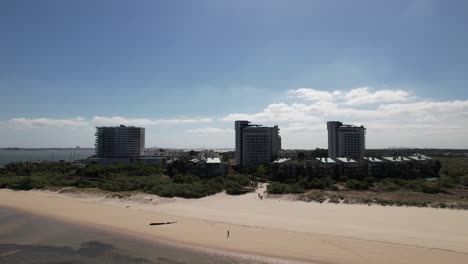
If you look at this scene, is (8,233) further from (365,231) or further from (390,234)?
(390,234)

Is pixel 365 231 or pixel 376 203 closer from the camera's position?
pixel 365 231

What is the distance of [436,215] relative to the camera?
26.2 m

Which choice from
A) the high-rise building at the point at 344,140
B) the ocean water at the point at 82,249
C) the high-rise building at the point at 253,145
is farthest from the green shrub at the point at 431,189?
the high-rise building at the point at 344,140

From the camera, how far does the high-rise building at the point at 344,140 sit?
9706 centimetres

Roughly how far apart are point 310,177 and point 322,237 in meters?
33.7

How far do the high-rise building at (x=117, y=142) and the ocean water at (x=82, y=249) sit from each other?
309 feet

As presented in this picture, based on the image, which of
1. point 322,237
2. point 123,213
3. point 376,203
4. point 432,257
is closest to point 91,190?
point 123,213

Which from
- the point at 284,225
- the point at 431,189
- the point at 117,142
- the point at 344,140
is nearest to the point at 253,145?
the point at 344,140

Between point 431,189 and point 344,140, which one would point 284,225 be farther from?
point 344,140

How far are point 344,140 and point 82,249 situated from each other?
90279mm

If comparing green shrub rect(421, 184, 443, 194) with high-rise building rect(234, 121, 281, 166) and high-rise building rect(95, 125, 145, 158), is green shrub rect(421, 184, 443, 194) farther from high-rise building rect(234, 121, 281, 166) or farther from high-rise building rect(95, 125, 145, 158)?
high-rise building rect(95, 125, 145, 158)

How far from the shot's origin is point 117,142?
383 feet

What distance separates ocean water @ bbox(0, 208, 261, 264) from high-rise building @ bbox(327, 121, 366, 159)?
85785 mm

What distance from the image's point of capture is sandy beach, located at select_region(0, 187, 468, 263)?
18.3 m
